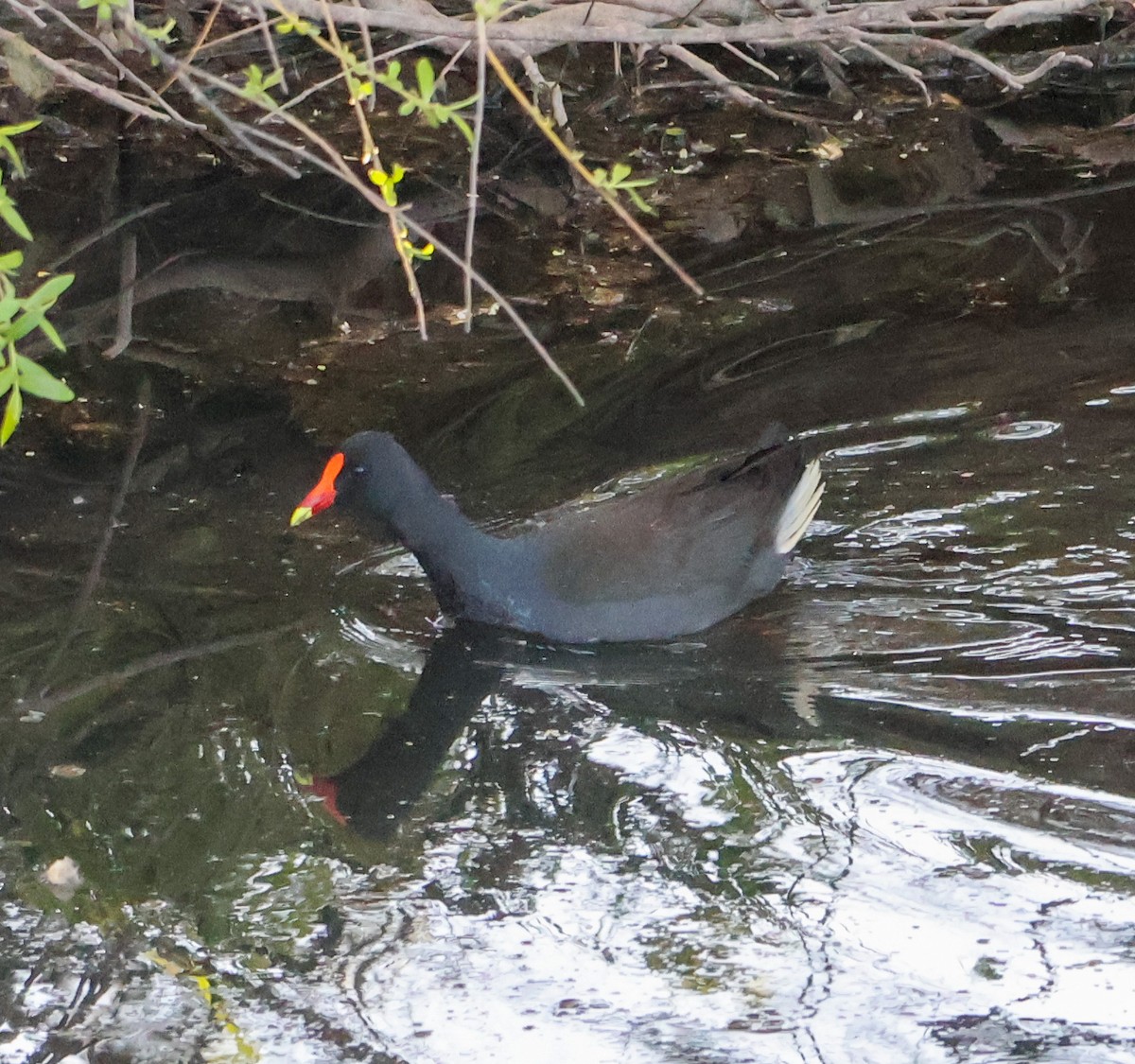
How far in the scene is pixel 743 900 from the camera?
3469 mm

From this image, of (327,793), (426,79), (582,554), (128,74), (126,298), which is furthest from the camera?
(126,298)

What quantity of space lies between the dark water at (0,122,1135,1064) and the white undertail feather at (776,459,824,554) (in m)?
0.15

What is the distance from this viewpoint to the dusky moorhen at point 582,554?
4.56 metres

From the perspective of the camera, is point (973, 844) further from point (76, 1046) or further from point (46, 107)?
point (46, 107)

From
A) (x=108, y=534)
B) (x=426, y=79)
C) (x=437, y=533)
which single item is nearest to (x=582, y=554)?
(x=437, y=533)

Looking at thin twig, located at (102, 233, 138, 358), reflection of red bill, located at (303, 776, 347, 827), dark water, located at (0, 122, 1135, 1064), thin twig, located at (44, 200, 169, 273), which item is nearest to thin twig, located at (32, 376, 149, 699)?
dark water, located at (0, 122, 1135, 1064)

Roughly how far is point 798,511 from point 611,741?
1047 mm

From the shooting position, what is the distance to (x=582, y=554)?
15.1ft

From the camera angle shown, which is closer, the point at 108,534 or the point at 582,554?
the point at 582,554

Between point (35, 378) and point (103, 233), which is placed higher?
point (35, 378)

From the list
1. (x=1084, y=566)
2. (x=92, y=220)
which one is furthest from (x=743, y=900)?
(x=92, y=220)

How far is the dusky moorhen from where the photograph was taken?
179 inches

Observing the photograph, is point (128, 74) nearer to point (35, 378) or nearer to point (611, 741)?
point (35, 378)

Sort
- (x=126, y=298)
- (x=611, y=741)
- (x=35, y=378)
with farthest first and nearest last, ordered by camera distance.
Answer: (x=126, y=298) < (x=611, y=741) < (x=35, y=378)
